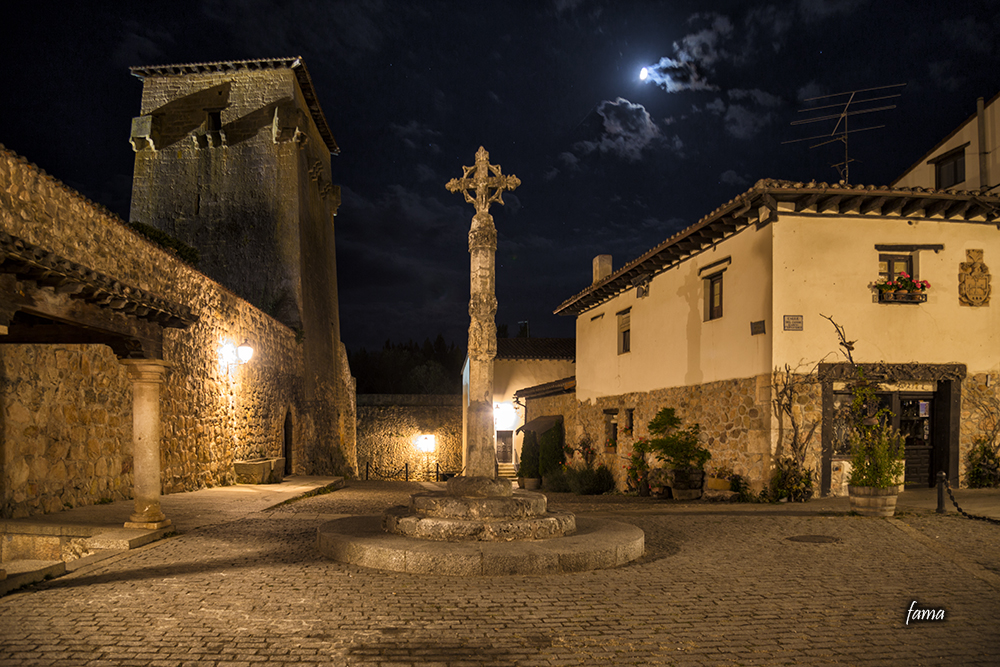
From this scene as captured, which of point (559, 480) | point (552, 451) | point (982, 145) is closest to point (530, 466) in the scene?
point (552, 451)

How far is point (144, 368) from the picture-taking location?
7633 mm

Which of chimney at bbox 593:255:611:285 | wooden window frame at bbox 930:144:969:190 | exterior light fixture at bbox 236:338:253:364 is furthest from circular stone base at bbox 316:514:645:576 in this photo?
chimney at bbox 593:255:611:285

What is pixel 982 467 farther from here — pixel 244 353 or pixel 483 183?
pixel 244 353

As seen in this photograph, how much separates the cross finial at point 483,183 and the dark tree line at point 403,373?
43.3 metres

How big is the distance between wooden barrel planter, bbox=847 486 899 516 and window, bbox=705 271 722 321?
469 centimetres

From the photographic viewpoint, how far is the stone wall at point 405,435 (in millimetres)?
31250

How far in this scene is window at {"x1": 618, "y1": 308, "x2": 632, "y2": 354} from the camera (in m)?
17.9

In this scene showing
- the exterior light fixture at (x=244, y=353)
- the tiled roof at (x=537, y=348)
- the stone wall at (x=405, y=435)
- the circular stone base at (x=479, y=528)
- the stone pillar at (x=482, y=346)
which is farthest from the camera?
the stone wall at (x=405, y=435)

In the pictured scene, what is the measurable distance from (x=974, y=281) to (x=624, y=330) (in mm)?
8192

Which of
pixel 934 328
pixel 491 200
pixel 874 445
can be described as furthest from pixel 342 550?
pixel 934 328

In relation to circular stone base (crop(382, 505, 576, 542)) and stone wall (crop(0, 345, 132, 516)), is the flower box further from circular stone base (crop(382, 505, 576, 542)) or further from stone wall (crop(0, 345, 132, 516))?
stone wall (crop(0, 345, 132, 516))

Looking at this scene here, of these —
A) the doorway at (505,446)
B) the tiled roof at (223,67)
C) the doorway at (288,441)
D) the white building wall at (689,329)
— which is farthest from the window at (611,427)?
the tiled roof at (223,67)

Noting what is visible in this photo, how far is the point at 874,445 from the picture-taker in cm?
999

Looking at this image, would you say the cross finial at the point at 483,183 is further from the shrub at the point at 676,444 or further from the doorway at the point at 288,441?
the doorway at the point at 288,441
